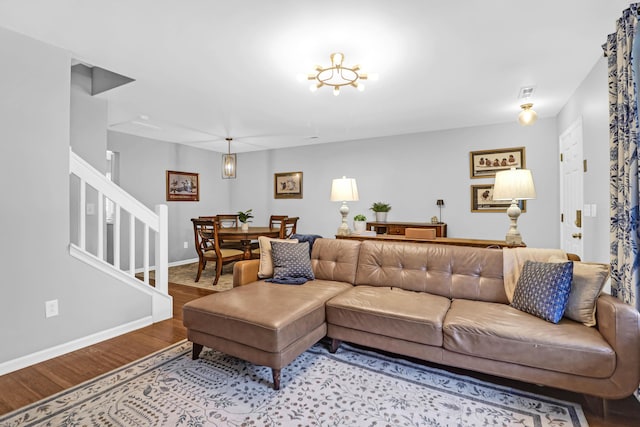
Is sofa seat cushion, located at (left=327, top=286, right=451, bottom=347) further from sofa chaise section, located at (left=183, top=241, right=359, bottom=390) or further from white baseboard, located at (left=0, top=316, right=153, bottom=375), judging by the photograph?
white baseboard, located at (left=0, top=316, right=153, bottom=375)

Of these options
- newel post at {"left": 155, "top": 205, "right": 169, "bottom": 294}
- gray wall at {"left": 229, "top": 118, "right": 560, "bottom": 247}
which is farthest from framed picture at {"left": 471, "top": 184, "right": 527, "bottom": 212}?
newel post at {"left": 155, "top": 205, "right": 169, "bottom": 294}

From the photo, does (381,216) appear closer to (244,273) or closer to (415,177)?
(415,177)

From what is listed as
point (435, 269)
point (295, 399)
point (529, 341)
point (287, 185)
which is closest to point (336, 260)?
point (435, 269)

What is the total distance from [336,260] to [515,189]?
1.72m

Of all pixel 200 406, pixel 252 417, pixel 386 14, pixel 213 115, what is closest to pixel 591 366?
pixel 252 417

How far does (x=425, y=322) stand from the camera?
2049 millimetres

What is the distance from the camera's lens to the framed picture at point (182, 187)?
6.07 m

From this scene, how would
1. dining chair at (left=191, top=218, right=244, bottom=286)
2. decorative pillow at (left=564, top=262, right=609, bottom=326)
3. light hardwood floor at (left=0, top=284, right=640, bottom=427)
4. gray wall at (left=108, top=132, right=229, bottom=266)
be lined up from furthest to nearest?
gray wall at (left=108, top=132, right=229, bottom=266), dining chair at (left=191, top=218, right=244, bottom=286), decorative pillow at (left=564, top=262, right=609, bottom=326), light hardwood floor at (left=0, top=284, right=640, bottom=427)

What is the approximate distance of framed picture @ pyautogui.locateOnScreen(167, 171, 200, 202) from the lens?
6.07 metres

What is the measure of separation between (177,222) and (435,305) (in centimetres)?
545

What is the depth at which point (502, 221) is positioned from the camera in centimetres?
476

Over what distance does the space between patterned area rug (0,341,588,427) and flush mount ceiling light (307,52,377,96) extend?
2402mm

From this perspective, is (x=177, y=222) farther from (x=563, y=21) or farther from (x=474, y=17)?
(x=563, y=21)

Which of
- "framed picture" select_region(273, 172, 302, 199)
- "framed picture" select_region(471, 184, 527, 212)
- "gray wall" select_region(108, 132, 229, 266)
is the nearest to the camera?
"framed picture" select_region(471, 184, 527, 212)
